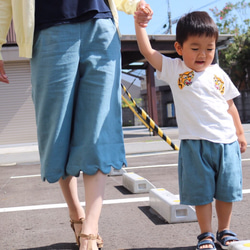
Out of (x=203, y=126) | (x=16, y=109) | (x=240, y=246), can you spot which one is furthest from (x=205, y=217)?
(x=16, y=109)

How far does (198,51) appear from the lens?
2.39 meters

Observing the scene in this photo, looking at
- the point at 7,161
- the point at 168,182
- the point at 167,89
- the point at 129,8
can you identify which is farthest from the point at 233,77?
the point at 129,8

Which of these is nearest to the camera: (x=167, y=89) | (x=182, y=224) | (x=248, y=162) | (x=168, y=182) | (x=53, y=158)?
(x=53, y=158)

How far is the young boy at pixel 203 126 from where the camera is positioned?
2.31 meters

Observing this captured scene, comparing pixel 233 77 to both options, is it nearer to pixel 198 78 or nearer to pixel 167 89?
pixel 167 89

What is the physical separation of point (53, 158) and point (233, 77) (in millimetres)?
32530

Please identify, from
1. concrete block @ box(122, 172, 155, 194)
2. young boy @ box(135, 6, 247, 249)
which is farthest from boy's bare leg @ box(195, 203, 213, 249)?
concrete block @ box(122, 172, 155, 194)

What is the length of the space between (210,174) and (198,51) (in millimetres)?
703

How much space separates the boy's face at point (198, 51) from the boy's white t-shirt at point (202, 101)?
0.05 metres

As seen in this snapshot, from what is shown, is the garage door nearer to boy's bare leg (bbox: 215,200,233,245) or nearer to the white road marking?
the white road marking

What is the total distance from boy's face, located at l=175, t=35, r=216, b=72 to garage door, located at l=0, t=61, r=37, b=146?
1421 centimetres

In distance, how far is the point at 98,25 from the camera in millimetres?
2258

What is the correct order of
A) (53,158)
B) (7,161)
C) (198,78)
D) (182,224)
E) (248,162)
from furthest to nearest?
(7,161)
(248,162)
(182,224)
(198,78)
(53,158)

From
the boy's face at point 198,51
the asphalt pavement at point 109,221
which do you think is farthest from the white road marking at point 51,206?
the boy's face at point 198,51
